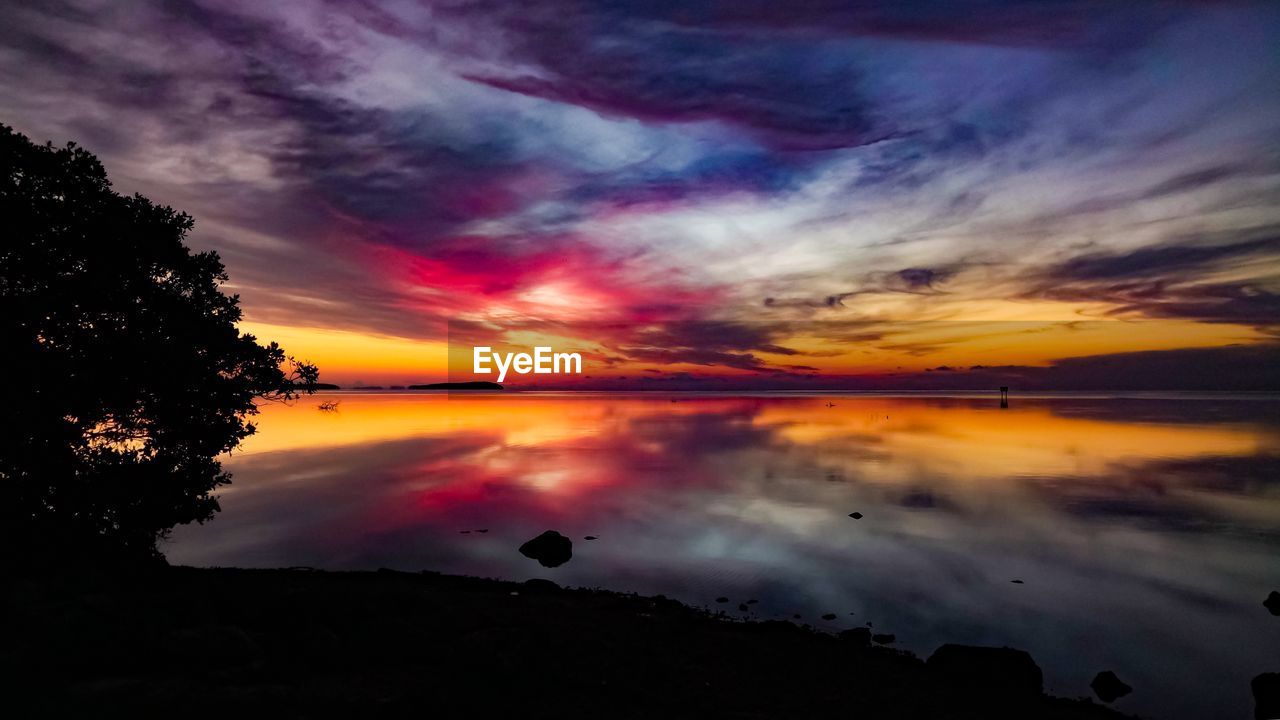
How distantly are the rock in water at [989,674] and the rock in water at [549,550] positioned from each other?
61.3ft

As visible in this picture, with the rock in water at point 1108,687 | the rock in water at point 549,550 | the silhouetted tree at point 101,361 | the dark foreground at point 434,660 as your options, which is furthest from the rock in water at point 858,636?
the silhouetted tree at point 101,361

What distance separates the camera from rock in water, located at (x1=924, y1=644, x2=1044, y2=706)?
1581cm

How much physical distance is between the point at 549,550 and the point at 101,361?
813 inches

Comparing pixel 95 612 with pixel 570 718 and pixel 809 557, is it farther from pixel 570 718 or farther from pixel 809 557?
pixel 809 557

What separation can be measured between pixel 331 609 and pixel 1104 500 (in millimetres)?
58233

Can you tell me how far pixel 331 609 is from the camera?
17797 mm

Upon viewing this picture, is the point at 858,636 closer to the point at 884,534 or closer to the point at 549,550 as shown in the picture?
the point at 549,550

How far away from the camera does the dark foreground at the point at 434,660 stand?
10664 mm

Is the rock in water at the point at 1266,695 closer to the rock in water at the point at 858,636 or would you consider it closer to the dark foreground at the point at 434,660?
the dark foreground at the point at 434,660

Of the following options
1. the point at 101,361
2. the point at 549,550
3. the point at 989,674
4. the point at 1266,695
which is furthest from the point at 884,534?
the point at 101,361

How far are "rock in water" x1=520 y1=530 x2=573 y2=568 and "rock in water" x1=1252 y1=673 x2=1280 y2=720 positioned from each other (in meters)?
26.5

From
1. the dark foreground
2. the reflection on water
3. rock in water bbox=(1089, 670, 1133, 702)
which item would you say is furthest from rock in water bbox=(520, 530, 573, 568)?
rock in water bbox=(1089, 670, 1133, 702)

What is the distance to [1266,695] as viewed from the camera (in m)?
16.9

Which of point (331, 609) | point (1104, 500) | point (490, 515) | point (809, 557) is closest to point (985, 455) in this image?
point (1104, 500)
